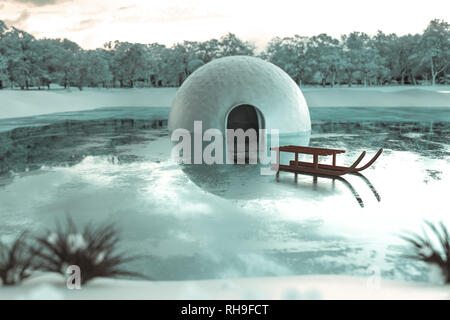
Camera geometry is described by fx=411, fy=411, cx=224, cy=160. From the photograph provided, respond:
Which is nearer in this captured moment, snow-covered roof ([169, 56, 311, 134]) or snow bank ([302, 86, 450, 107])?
snow-covered roof ([169, 56, 311, 134])

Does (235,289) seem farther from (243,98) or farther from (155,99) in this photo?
(155,99)

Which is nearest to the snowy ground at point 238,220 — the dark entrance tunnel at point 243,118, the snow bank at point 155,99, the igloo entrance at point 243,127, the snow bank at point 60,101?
the igloo entrance at point 243,127

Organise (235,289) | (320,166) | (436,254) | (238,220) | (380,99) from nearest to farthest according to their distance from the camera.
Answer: (235,289) < (436,254) < (238,220) < (320,166) < (380,99)

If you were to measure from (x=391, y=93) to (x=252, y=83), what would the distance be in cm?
4007

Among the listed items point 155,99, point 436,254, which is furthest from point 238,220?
point 155,99

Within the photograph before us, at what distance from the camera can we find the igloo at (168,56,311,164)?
18.9 metres

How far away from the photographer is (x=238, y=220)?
7.88 metres

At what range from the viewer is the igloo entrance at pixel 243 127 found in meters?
15.1

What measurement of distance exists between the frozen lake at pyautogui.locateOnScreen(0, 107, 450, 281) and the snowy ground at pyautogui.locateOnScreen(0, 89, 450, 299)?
2 centimetres

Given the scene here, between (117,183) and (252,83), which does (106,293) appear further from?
(252,83)

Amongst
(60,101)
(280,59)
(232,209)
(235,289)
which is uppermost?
(280,59)

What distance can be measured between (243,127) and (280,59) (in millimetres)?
44555

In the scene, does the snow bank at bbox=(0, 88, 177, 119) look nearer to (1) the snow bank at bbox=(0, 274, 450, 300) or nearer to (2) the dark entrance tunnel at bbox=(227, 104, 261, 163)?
(2) the dark entrance tunnel at bbox=(227, 104, 261, 163)

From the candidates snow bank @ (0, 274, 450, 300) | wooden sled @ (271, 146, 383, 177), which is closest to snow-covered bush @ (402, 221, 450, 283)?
snow bank @ (0, 274, 450, 300)
